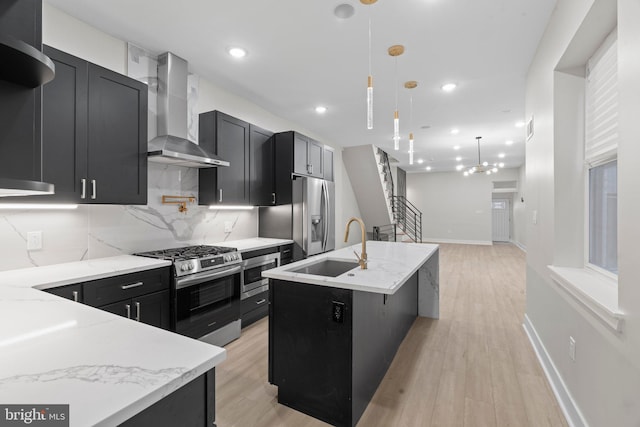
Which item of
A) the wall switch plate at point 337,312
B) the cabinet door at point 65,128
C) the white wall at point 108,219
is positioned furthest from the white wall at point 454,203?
the cabinet door at point 65,128

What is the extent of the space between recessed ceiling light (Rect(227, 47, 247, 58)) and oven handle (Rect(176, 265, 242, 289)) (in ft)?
7.19

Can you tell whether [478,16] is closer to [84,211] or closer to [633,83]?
[633,83]

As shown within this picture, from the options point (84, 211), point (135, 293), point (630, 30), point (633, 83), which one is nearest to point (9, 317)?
point (135, 293)

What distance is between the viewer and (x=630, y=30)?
4.05 ft

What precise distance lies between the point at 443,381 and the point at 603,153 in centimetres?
190

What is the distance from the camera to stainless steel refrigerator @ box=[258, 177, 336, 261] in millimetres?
4070

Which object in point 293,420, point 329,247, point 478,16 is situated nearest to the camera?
point 293,420

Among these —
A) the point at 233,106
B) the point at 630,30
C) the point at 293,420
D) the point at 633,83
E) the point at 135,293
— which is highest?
the point at 233,106

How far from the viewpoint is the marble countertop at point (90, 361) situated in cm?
59

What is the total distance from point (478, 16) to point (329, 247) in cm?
331

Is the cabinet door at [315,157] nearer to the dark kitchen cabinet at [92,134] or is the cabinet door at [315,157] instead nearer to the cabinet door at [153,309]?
the dark kitchen cabinet at [92,134]

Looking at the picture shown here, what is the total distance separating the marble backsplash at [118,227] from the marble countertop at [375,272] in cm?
168

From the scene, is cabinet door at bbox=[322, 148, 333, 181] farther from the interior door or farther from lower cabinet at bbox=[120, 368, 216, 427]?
the interior door

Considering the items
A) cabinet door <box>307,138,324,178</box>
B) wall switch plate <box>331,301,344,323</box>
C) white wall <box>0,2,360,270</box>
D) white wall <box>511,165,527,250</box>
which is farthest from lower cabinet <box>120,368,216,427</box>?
white wall <box>511,165,527,250</box>
